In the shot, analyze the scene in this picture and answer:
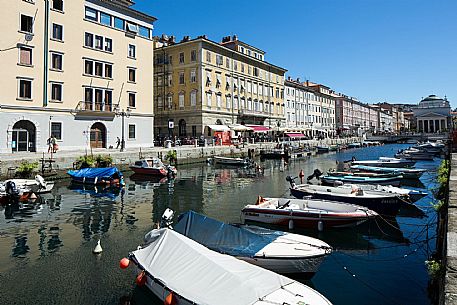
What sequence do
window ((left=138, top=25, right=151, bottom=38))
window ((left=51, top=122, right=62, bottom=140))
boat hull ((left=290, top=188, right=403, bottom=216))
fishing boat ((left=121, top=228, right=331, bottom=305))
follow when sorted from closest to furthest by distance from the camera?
fishing boat ((left=121, top=228, right=331, bottom=305))
boat hull ((left=290, top=188, right=403, bottom=216))
window ((left=51, top=122, right=62, bottom=140))
window ((left=138, top=25, right=151, bottom=38))

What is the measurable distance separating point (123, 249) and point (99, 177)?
52.5 feet

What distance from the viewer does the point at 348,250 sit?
12188mm

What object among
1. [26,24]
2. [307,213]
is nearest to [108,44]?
[26,24]

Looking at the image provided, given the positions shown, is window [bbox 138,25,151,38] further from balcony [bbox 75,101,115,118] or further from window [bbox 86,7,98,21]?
balcony [bbox 75,101,115,118]

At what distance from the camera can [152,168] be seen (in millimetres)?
32062

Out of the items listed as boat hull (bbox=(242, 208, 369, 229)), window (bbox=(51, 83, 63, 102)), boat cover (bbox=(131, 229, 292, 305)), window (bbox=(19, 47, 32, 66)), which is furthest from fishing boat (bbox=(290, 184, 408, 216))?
window (bbox=(19, 47, 32, 66))

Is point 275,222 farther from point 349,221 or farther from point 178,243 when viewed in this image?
point 178,243

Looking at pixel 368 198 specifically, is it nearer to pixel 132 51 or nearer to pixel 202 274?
pixel 202 274

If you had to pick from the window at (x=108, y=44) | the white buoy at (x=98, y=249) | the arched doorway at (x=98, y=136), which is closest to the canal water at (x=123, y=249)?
the white buoy at (x=98, y=249)

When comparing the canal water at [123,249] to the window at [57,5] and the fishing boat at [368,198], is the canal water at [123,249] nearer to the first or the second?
the fishing boat at [368,198]

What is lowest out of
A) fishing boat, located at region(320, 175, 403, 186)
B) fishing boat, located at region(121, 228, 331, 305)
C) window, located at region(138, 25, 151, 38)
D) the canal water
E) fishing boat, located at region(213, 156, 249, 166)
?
the canal water

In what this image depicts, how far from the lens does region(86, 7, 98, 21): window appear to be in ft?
128

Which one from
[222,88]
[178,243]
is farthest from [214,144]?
[178,243]

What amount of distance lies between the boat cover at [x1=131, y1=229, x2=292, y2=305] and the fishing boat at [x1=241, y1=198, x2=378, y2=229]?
636 centimetres
